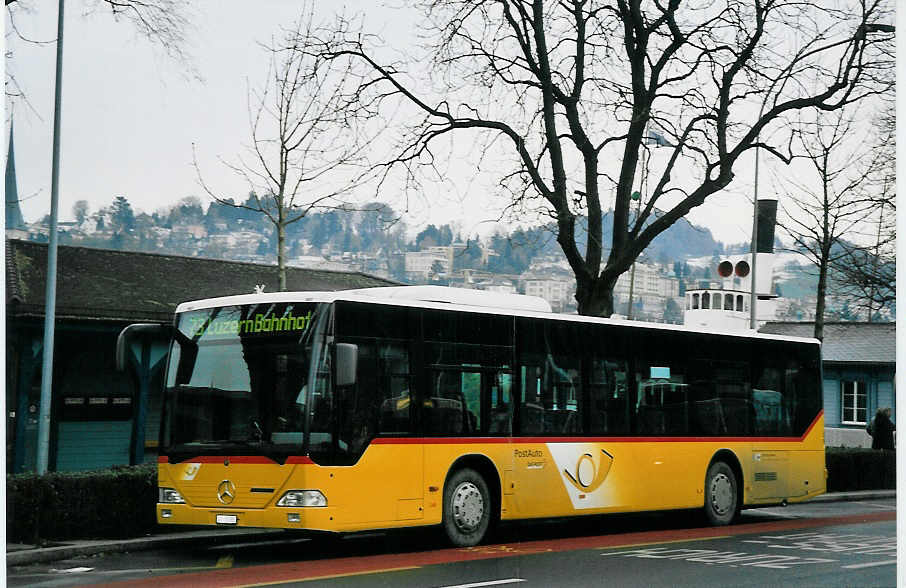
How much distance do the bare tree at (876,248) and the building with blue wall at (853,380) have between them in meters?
5.19

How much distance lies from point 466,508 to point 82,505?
12.9 ft

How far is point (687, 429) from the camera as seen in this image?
52.7ft

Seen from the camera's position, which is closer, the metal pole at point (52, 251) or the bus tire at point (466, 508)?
the metal pole at point (52, 251)

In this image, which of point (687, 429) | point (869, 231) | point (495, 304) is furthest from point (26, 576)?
point (869, 231)

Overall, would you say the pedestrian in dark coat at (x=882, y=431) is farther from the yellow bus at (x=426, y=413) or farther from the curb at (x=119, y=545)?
the curb at (x=119, y=545)

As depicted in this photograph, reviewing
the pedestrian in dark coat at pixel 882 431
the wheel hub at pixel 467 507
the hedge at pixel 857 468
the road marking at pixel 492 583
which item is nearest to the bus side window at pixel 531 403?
the wheel hub at pixel 467 507

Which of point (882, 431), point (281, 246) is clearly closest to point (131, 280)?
point (281, 246)

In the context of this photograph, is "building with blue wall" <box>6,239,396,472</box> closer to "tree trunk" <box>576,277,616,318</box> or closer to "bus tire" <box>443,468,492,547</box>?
"bus tire" <box>443,468,492,547</box>

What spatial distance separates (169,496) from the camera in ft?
40.3

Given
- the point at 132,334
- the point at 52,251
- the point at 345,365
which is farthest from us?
the point at 52,251

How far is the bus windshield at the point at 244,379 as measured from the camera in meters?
11.6

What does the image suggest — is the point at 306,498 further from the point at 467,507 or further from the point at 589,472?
the point at 589,472

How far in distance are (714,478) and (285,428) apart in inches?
282

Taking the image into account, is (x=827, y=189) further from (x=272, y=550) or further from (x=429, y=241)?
(x=272, y=550)
